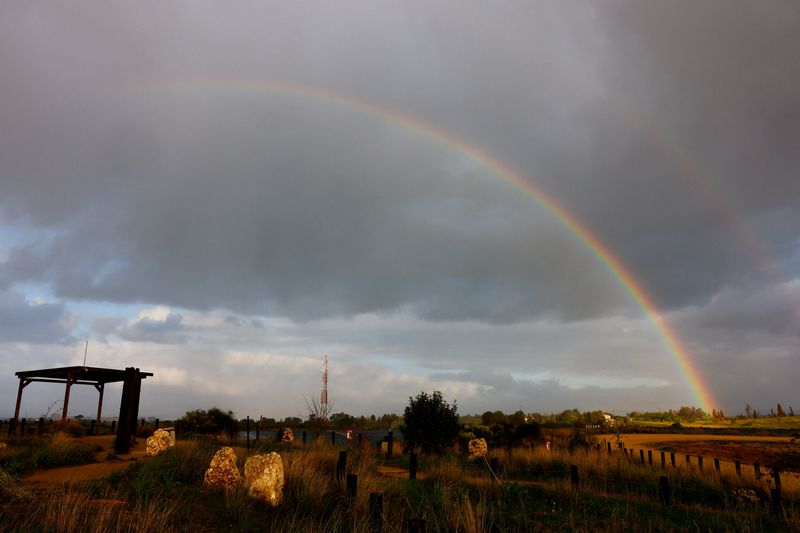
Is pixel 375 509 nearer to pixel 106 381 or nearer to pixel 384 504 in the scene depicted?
pixel 384 504

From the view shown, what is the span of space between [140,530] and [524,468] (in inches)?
642

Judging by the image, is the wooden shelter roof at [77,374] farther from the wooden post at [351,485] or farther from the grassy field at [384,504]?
the wooden post at [351,485]

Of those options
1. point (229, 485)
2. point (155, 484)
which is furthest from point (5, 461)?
point (229, 485)

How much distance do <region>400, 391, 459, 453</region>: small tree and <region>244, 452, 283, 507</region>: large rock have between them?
50.7 feet

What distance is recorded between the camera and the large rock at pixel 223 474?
10727 mm

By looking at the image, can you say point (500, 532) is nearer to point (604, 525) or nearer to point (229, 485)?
point (604, 525)

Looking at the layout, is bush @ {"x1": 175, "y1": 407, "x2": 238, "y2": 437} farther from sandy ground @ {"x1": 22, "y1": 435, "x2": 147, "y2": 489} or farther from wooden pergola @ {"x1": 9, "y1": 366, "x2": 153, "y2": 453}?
sandy ground @ {"x1": 22, "y1": 435, "x2": 147, "y2": 489}

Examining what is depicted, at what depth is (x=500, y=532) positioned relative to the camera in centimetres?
870

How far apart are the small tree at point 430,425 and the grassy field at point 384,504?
8.12 metres

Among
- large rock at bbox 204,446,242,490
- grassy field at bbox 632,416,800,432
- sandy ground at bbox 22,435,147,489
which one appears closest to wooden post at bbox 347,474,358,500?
large rock at bbox 204,446,242,490

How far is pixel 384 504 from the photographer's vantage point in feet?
33.6

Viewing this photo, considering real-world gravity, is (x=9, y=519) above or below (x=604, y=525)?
above

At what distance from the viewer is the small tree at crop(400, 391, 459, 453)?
2547 centimetres

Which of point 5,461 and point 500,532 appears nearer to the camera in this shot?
point 500,532
